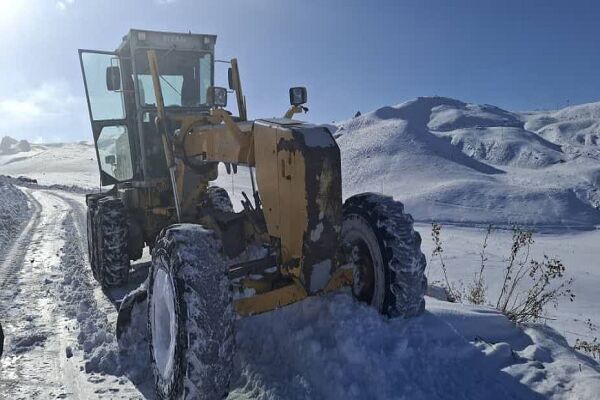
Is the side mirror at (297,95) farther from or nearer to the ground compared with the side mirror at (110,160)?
farther from the ground

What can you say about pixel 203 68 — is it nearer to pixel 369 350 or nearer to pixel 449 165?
pixel 369 350

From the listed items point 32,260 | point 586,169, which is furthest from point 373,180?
point 32,260

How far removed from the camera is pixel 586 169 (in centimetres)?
2692

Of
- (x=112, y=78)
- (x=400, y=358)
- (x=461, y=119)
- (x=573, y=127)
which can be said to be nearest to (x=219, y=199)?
(x=112, y=78)

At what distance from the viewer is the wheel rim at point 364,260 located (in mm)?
3732

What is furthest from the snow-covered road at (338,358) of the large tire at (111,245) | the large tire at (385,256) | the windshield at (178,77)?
the windshield at (178,77)

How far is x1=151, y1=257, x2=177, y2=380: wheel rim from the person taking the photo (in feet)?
10.8

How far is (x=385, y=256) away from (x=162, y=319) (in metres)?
1.72

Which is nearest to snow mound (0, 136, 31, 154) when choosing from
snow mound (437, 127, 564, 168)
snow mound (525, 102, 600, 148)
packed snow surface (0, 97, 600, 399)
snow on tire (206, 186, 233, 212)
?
snow mound (437, 127, 564, 168)

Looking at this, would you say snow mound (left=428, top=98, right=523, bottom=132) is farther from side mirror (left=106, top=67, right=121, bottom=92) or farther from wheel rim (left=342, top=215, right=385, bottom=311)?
wheel rim (left=342, top=215, right=385, bottom=311)

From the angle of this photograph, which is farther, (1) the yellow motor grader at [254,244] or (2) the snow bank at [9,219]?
(2) the snow bank at [9,219]

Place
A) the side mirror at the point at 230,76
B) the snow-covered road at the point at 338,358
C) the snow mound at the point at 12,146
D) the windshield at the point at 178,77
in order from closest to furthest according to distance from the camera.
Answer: the snow-covered road at the point at 338,358, the side mirror at the point at 230,76, the windshield at the point at 178,77, the snow mound at the point at 12,146

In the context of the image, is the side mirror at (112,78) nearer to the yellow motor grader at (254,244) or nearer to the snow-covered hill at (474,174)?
the yellow motor grader at (254,244)

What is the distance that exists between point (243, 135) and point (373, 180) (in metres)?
22.7
